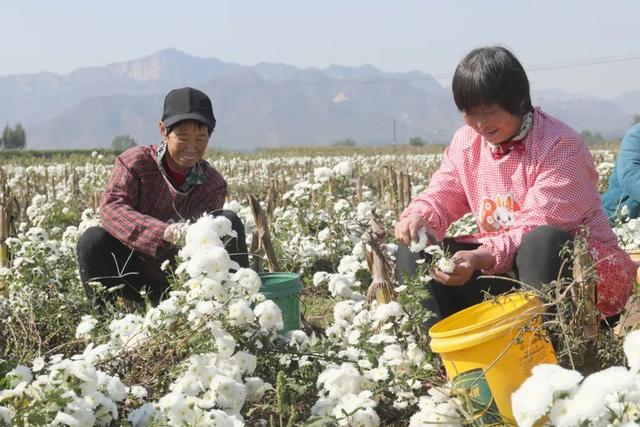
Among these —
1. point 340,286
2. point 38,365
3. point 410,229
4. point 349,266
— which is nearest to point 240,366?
point 38,365

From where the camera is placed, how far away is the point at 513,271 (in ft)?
9.25

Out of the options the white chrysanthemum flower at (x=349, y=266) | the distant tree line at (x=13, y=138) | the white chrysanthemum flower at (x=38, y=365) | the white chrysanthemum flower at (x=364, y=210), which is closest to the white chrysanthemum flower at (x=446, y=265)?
the white chrysanthemum flower at (x=38, y=365)

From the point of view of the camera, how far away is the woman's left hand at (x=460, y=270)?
263 cm

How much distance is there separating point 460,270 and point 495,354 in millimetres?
485

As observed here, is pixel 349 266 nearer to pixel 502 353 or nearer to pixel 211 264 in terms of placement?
pixel 211 264

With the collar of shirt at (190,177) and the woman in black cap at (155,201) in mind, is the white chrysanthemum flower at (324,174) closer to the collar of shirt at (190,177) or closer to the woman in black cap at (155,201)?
the woman in black cap at (155,201)

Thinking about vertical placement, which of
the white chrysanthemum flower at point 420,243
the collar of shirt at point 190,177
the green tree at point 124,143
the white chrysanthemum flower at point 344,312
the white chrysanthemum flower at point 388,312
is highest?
the collar of shirt at point 190,177

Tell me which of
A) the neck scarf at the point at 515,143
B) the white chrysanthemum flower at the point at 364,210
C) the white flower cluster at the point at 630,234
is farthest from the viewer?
the white chrysanthemum flower at the point at 364,210

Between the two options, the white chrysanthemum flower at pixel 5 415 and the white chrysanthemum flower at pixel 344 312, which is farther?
the white chrysanthemum flower at pixel 344 312

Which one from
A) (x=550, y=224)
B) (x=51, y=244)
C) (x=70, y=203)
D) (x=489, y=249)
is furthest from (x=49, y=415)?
(x=70, y=203)

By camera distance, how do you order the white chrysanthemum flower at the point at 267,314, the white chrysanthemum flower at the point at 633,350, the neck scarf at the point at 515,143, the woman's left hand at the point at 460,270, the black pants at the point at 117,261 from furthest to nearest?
the black pants at the point at 117,261
the neck scarf at the point at 515,143
the woman's left hand at the point at 460,270
the white chrysanthemum flower at the point at 267,314
the white chrysanthemum flower at the point at 633,350

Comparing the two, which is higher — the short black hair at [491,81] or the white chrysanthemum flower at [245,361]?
the short black hair at [491,81]

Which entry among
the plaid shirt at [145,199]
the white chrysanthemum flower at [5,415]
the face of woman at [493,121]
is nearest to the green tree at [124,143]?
the plaid shirt at [145,199]

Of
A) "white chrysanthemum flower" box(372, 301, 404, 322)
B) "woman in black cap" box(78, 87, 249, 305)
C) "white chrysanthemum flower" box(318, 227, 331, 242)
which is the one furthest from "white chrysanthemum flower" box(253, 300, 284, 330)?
"white chrysanthemum flower" box(318, 227, 331, 242)
